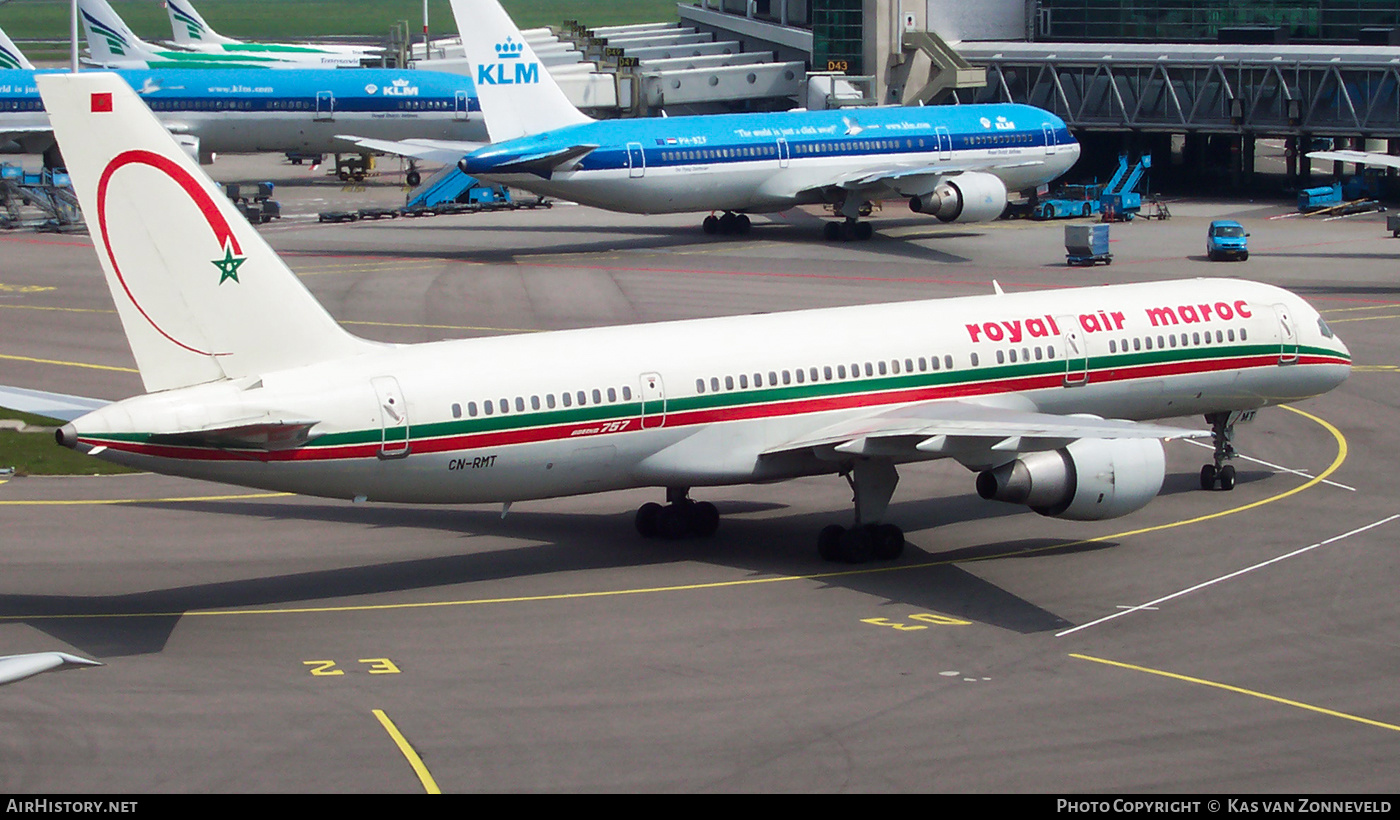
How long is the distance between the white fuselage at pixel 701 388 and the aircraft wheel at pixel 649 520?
2.50 metres

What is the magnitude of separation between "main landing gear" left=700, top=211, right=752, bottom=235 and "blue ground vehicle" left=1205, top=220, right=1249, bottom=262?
966 inches

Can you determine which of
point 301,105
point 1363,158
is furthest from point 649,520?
point 301,105

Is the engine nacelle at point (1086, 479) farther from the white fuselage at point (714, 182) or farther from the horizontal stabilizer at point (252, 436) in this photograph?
the white fuselage at point (714, 182)

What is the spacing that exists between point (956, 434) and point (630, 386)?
6.51 m

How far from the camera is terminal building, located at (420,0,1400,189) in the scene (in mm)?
103125

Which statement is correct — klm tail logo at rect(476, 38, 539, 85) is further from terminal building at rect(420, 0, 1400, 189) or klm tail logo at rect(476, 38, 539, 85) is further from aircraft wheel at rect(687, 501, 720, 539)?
aircraft wheel at rect(687, 501, 720, 539)

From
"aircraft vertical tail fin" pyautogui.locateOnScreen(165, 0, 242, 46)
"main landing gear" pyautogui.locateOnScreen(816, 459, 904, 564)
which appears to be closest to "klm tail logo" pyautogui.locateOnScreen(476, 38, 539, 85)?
"main landing gear" pyautogui.locateOnScreen(816, 459, 904, 564)

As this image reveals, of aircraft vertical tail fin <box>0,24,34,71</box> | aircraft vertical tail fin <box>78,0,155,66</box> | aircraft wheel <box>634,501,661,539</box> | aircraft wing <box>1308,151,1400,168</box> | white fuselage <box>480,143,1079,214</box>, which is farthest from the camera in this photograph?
aircraft vertical tail fin <box>78,0,155,66</box>

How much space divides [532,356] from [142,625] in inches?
349

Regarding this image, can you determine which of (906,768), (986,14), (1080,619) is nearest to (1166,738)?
(906,768)

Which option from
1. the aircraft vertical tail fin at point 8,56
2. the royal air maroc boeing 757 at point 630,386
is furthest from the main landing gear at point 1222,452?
the aircraft vertical tail fin at point 8,56

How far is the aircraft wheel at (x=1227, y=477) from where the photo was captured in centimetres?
4069

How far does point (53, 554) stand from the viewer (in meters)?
34.8

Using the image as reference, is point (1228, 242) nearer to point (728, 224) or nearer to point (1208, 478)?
point (728, 224)
